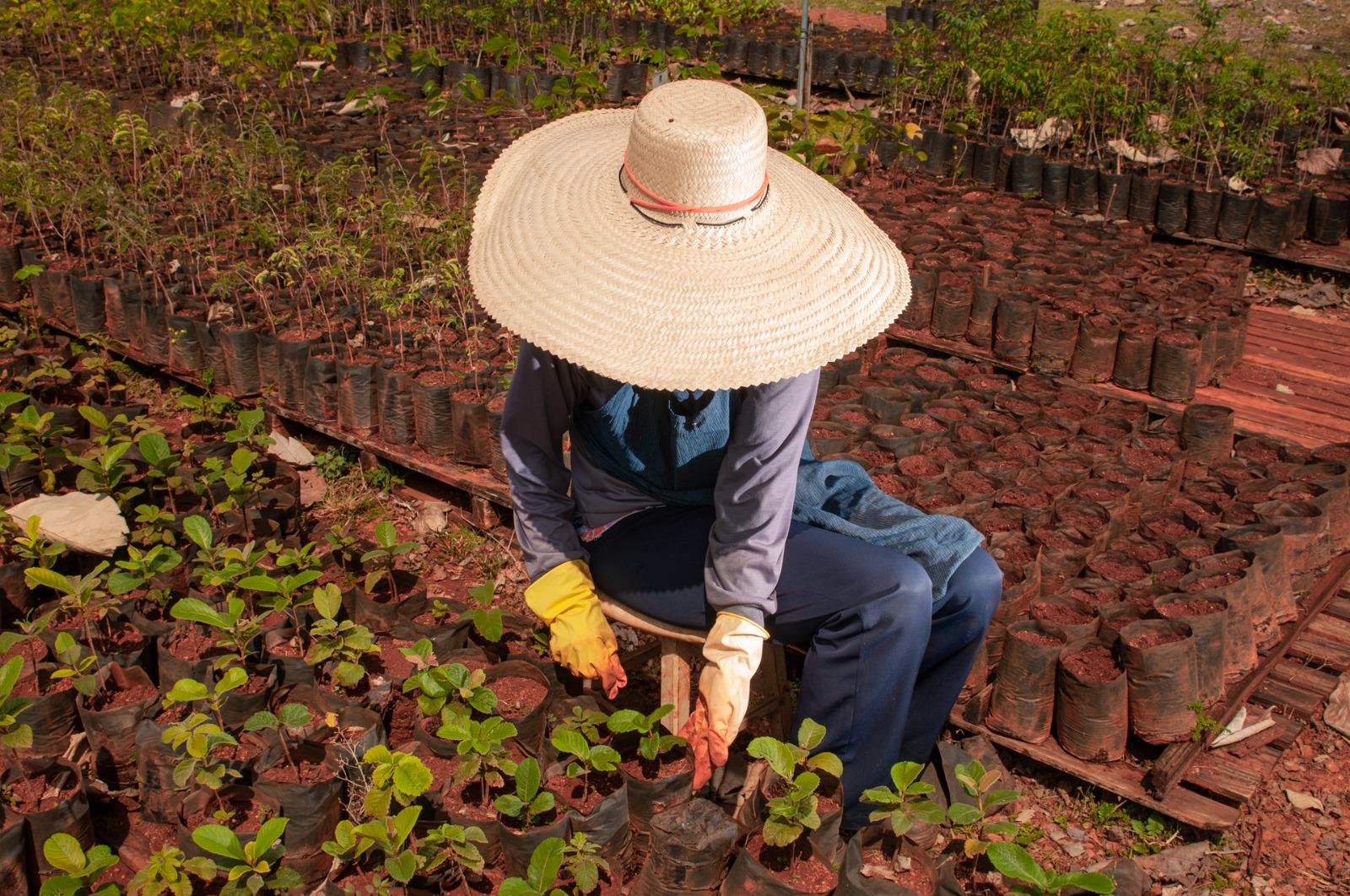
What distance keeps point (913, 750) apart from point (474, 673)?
0.94 m

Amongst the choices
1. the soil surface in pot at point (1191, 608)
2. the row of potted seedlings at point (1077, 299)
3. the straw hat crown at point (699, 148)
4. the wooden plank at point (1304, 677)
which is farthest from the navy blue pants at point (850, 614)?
the row of potted seedlings at point (1077, 299)

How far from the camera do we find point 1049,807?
2598 millimetres

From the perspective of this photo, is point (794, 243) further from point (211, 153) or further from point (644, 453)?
point (211, 153)

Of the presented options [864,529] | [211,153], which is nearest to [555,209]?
[864,529]

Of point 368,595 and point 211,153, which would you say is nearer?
point 368,595

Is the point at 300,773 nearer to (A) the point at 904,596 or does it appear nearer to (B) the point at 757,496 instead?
(B) the point at 757,496

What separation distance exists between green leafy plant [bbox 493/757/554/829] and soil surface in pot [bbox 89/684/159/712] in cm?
102

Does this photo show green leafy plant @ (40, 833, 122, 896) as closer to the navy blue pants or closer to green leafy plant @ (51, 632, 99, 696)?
green leafy plant @ (51, 632, 99, 696)

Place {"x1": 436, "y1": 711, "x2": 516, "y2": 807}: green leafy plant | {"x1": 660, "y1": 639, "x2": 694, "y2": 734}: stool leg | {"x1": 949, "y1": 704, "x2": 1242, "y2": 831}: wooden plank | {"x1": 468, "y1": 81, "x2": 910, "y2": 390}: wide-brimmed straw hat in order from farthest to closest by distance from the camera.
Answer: {"x1": 949, "y1": 704, "x2": 1242, "y2": 831}: wooden plank → {"x1": 660, "y1": 639, "x2": 694, "y2": 734}: stool leg → {"x1": 436, "y1": 711, "x2": 516, "y2": 807}: green leafy plant → {"x1": 468, "y1": 81, "x2": 910, "y2": 390}: wide-brimmed straw hat

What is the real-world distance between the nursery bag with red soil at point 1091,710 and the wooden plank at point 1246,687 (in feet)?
0.36

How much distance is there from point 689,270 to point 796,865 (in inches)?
44.5

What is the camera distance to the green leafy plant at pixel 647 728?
6.88 feet

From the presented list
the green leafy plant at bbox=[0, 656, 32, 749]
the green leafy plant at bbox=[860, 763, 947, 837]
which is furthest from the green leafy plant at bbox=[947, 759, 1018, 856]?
the green leafy plant at bbox=[0, 656, 32, 749]

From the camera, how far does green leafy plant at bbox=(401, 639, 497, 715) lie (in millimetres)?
2189
